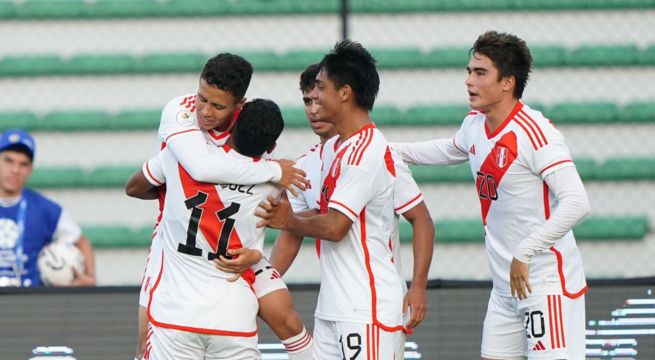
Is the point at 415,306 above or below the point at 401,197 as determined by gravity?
below

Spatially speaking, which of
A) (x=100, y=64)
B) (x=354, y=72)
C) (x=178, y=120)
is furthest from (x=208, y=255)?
(x=100, y=64)

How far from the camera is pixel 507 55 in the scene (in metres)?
4.98

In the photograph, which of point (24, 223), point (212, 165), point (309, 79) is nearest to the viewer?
point (212, 165)

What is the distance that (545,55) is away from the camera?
9109mm

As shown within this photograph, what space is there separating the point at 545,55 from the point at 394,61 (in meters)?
1.23

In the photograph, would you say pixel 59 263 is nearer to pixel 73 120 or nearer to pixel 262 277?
pixel 262 277

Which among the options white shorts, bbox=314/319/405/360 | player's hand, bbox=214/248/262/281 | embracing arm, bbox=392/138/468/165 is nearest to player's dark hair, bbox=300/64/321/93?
embracing arm, bbox=392/138/468/165

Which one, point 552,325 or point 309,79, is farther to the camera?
point 309,79

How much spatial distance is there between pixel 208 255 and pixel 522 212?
139 centimetres

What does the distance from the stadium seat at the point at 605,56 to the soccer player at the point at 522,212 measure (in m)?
4.24

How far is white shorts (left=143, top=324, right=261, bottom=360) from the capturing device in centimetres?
455

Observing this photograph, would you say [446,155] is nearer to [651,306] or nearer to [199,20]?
[651,306]

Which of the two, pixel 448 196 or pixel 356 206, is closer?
pixel 356 206

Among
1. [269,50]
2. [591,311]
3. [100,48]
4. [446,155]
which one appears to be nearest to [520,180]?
[446,155]
